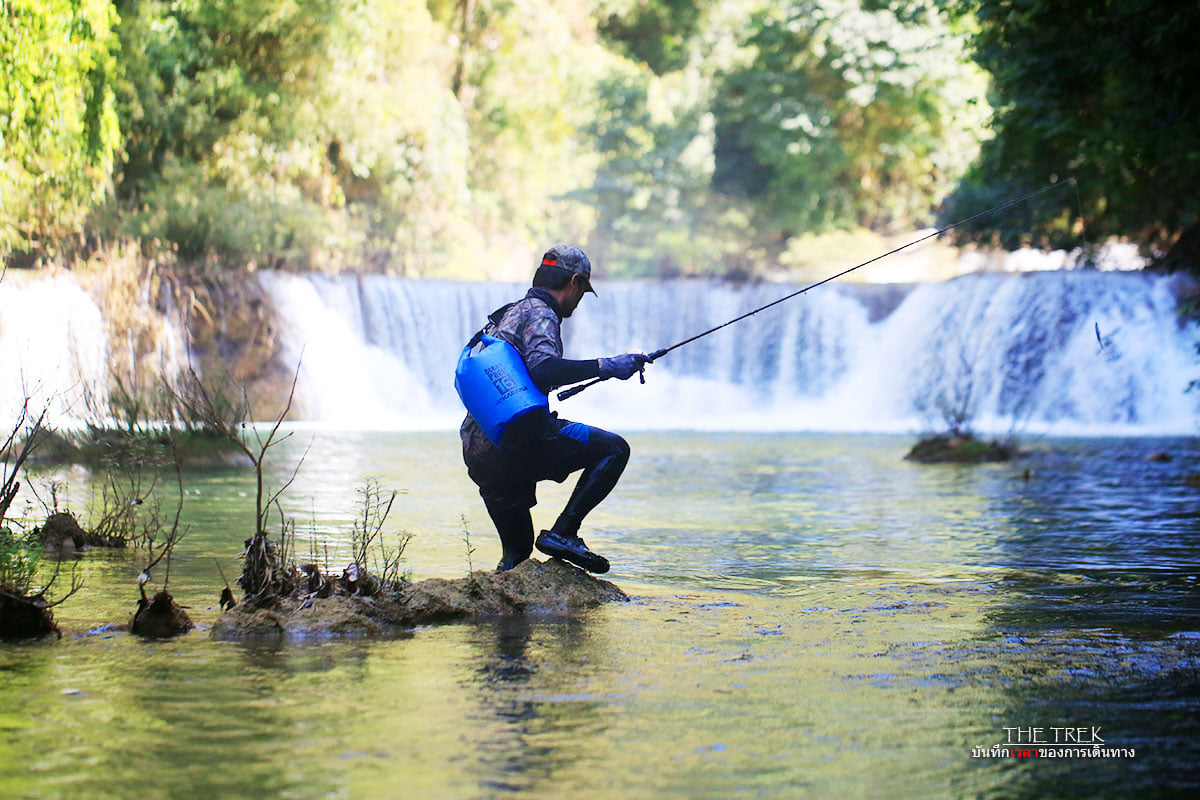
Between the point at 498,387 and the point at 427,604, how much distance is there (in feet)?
3.37

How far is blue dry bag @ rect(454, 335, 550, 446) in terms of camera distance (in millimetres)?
6730

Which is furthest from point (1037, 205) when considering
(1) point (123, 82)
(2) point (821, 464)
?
(1) point (123, 82)

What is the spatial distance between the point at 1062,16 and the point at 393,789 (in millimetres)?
13474

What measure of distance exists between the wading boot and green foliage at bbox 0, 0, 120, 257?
15.6 metres

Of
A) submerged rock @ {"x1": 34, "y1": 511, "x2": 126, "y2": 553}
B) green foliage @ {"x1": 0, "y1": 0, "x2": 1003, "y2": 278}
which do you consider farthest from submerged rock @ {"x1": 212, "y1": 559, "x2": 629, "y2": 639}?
green foliage @ {"x1": 0, "y1": 0, "x2": 1003, "y2": 278}

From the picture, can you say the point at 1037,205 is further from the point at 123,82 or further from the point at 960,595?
the point at 960,595

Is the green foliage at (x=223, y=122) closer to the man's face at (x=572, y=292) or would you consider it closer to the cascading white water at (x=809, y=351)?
the cascading white water at (x=809, y=351)

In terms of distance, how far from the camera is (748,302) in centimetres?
3253

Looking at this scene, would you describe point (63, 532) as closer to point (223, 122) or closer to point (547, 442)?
point (547, 442)

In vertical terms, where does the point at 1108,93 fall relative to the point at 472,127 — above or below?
below

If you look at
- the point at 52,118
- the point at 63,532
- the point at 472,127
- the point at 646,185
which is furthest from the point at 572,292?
the point at 646,185

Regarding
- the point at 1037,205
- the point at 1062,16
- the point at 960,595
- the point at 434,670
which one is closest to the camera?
the point at 434,670

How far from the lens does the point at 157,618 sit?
6.04 meters

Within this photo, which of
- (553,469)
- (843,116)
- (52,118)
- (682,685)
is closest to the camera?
(682,685)
